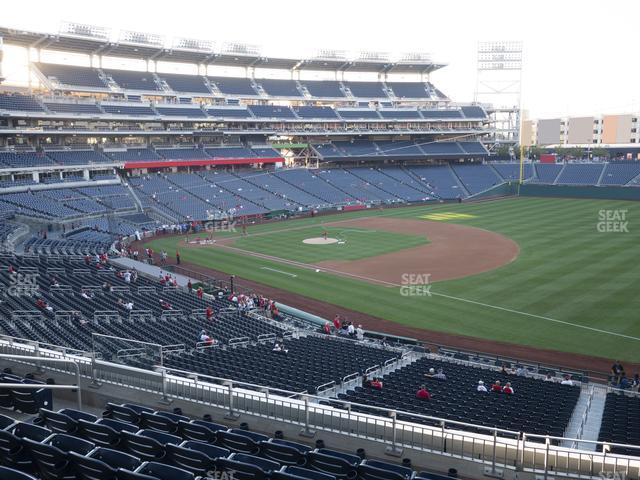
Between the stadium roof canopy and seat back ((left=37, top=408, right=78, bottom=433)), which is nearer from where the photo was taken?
seat back ((left=37, top=408, right=78, bottom=433))

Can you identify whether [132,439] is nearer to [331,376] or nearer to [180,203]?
[331,376]

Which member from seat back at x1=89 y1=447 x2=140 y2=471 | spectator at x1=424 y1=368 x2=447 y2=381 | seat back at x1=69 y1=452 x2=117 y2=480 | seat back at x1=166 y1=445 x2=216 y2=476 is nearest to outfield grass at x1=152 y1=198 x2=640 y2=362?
spectator at x1=424 y1=368 x2=447 y2=381

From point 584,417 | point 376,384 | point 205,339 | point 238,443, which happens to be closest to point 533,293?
point 584,417

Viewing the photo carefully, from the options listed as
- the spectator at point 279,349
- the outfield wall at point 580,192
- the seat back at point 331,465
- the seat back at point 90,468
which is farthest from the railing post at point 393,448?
the outfield wall at point 580,192

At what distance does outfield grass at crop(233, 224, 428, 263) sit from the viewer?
1662 inches

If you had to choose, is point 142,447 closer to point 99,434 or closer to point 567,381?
point 99,434

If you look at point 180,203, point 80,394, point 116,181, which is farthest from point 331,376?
point 116,181

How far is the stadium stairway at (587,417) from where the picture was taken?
1327 centimetres

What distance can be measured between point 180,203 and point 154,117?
45.6 feet

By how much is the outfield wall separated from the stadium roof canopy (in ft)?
92.8

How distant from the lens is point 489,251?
136ft

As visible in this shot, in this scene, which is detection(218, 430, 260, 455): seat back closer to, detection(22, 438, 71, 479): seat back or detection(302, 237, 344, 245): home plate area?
detection(22, 438, 71, 479): seat back

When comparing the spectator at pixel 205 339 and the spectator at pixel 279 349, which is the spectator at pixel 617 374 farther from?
the spectator at pixel 205 339

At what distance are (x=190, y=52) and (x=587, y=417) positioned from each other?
70.3m
